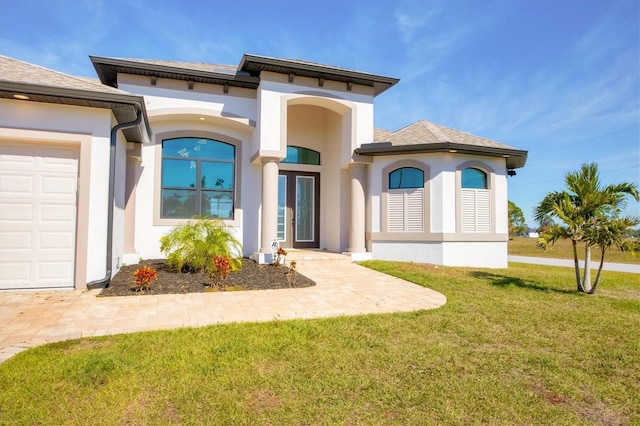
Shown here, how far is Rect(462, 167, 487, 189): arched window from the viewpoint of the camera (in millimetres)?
11914

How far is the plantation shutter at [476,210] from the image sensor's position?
11789 millimetres

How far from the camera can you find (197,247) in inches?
330

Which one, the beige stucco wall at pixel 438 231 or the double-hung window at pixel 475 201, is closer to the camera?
the beige stucco wall at pixel 438 231

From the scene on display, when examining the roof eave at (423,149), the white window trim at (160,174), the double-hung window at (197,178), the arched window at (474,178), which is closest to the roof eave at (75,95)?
the white window trim at (160,174)

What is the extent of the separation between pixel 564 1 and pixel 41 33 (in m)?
16.9

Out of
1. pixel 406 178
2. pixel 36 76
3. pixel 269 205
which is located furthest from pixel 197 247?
pixel 406 178

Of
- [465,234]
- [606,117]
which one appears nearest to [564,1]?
[465,234]

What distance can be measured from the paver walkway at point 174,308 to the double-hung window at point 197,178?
14.9 ft

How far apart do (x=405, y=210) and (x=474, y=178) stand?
2662mm

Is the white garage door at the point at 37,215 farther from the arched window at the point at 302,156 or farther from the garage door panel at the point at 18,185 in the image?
the arched window at the point at 302,156

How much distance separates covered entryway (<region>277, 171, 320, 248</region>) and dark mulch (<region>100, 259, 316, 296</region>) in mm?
3466

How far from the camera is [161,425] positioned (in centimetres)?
247

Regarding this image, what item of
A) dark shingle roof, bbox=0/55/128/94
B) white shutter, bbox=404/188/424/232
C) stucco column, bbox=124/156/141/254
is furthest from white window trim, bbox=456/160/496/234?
dark shingle roof, bbox=0/55/128/94

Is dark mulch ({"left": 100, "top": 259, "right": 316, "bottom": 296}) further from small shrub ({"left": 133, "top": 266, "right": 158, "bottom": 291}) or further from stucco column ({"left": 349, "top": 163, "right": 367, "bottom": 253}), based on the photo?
stucco column ({"left": 349, "top": 163, "right": 367, "bottom": 253})
